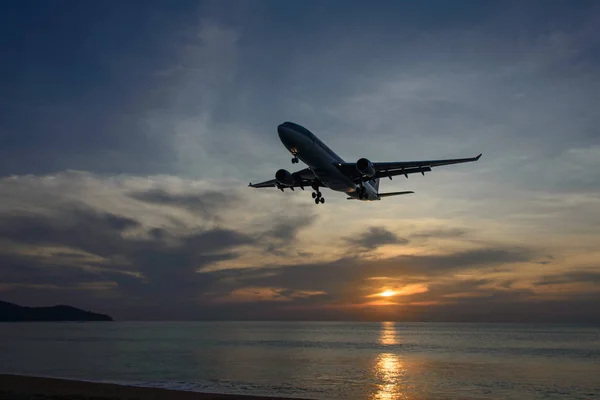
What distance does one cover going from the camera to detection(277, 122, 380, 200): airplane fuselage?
1745 inches

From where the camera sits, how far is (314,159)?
151ft

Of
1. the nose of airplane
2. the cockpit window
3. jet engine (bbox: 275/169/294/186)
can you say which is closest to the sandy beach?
the nose of airplane

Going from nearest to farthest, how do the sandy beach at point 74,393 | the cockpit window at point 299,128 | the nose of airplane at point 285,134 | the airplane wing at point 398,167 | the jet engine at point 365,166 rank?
the sandy beach at point 74,393 < the nose of airplane at point 285,134 < the cockpit window at point 299,128 < the jet engine at point 365,166 < the airplane wing at point 398,167

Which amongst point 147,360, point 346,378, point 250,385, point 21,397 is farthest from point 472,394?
point 147,360

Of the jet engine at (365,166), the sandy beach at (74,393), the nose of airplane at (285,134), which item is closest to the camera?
the sandy beach at (74,393)

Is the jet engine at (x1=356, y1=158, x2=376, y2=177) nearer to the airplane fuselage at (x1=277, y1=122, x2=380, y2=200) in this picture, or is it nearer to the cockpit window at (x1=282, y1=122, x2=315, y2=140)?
the airplane fuselage at (x1=277, y1=122, x2=380, y2=200)

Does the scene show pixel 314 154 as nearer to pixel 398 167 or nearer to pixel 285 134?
pixel 285 134

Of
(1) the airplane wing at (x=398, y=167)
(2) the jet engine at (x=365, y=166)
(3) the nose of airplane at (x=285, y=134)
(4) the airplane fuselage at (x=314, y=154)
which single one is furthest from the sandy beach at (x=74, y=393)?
(1) the airplane wing at (x=398, y=167)

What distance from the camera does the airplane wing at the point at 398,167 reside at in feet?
164

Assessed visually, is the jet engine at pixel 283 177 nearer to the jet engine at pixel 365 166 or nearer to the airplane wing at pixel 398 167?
the airplane wing at pixel 398 167

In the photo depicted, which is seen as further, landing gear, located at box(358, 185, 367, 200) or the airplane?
landing gear, located at box(358, 185, 367, 200)

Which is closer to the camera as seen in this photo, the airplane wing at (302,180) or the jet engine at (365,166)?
the jet engine at (365,166)

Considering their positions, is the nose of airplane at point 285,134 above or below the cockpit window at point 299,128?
A: below

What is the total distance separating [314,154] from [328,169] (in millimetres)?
2807
